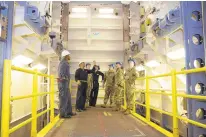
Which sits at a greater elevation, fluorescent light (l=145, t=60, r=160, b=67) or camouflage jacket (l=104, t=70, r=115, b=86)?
fluorescent light (l=145, t=60, r=160, b=67)

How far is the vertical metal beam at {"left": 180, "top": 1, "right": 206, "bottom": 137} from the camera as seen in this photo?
3180 mm

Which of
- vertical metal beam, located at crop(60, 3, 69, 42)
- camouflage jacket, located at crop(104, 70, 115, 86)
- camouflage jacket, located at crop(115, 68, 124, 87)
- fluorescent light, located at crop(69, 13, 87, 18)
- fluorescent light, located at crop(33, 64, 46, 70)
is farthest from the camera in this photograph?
fluorescent light, located at crop(69, 13, 87, 18)

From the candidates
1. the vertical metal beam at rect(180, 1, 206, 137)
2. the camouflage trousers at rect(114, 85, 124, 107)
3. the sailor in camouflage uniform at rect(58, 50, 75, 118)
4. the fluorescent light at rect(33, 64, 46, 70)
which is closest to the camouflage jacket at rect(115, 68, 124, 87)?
the camouflage trousers at rect(114, 85, 124, 107)

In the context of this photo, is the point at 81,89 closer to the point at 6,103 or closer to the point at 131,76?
the point at 131,76

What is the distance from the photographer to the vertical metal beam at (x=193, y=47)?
318 centimetres

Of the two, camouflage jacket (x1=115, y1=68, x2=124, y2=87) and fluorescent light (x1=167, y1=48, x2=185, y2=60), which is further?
camouflage jacket (x1=115, y1=68, x2=124, y2=87)

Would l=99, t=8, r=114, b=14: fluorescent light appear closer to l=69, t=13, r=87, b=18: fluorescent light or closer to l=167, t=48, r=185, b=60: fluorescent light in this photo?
l=69, t=13, r=87, b=18: fluorescent light

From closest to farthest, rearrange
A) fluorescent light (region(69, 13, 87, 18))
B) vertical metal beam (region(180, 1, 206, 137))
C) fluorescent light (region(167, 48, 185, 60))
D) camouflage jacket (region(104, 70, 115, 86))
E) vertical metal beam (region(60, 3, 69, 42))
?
vertical metal beam (region(180, 1, 206, 137))
fluorescent light (region(167, 48, 185, 60))
camouflage jacket (region(104, 70, 115, 86))
vertical metal beam (region(60, 3, 69, 42))
fluorescent light (region(69, 13, 87, 18))

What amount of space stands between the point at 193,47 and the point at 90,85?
6613 mm

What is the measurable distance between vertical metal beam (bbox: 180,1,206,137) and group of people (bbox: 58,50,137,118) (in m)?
3.36

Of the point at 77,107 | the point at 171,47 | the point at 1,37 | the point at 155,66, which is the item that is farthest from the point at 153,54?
the point at 1,37

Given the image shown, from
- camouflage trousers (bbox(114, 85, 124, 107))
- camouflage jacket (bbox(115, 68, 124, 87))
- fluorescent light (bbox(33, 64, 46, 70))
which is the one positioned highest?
fluorescent light (bbox(33, 64, 46, 70))

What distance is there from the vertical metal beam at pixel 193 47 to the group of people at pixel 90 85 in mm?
3358

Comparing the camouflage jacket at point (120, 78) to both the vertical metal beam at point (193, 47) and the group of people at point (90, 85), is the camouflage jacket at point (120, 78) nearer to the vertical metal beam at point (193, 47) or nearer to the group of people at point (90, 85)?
the group of people at point (90, 85)
